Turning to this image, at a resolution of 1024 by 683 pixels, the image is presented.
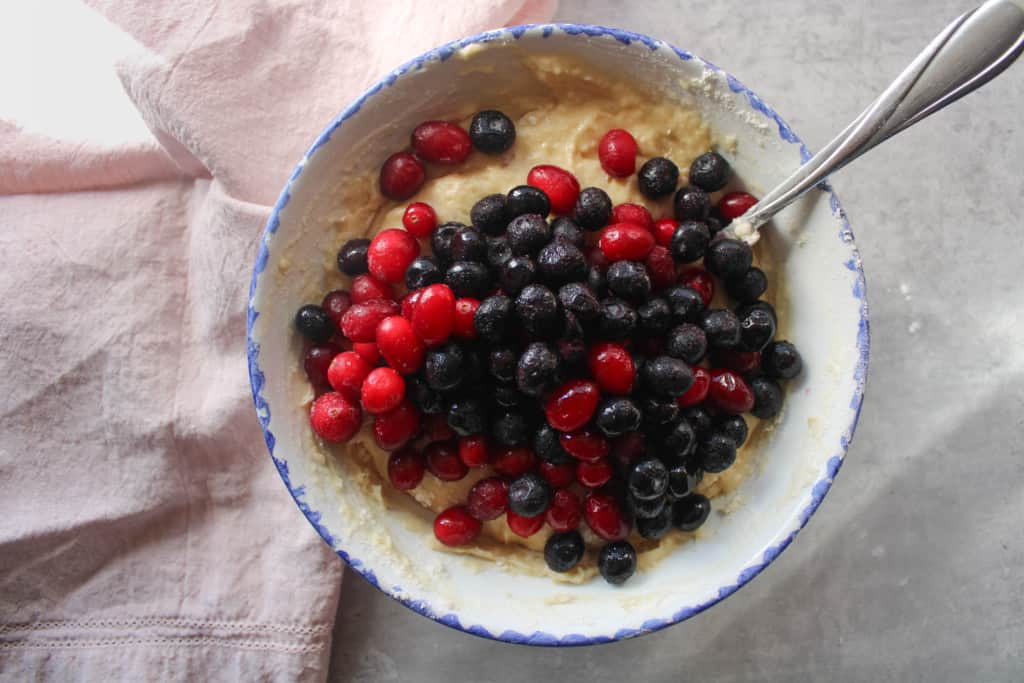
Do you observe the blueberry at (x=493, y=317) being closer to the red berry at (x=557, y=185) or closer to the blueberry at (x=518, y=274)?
the blueberry at (x=518, y=274)

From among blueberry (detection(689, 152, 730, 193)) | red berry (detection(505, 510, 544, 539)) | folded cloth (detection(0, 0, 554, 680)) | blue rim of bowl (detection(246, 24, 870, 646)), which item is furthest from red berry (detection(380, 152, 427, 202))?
red berry (detection(505, 510, 544, 539))

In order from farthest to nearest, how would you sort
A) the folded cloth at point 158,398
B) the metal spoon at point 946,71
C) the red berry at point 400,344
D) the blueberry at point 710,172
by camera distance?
the folded cloth at point 158,398
the blueberry at point 710,172
the red berry at point 400,344
the metal spoon at point 946,71

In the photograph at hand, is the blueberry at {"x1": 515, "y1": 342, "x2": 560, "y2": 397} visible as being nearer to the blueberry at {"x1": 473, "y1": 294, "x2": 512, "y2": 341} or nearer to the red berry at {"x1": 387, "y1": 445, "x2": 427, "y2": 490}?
the blueberry at {"x1": 473, "y1": 294, "x2": 512, "y2": 341}

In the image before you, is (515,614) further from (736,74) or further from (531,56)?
(736,74)

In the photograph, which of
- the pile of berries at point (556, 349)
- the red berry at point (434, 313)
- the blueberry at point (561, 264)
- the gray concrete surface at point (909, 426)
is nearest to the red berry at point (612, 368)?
the pile of berries at point (556, 349)

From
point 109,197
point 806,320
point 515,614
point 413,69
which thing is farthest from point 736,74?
point 109,197

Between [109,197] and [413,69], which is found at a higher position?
[413,69]
